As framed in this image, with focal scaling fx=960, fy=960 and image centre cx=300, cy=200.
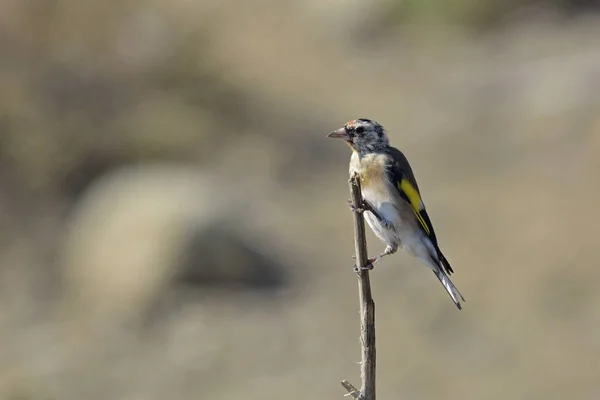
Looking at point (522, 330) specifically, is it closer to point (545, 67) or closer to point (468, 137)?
point (468, 137)

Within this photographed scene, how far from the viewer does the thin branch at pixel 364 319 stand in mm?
3891

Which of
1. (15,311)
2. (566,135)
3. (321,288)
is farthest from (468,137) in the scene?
(15,311)

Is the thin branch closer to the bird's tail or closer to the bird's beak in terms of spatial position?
the bird's tail

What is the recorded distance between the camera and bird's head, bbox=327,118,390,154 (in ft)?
18.7

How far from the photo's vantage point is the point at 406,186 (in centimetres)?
571

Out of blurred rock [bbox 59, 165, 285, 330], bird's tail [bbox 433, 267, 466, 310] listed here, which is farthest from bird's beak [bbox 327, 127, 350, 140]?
blurred rock [bbox 59, 165, 285, 330]

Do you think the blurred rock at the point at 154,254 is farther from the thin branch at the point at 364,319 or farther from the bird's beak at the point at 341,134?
the thin branch at the point at 364,319

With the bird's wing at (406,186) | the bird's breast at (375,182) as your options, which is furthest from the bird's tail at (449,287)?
the bird's breast at (375,182)

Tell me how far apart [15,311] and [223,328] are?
3215 mm

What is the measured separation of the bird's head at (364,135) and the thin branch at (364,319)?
4.61ft

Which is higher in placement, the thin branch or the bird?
the bird

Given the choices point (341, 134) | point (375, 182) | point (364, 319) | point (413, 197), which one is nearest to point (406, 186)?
point (413, 197)

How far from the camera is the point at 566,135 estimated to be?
682 inches

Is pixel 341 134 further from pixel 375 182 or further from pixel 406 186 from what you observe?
pixel 406 186
